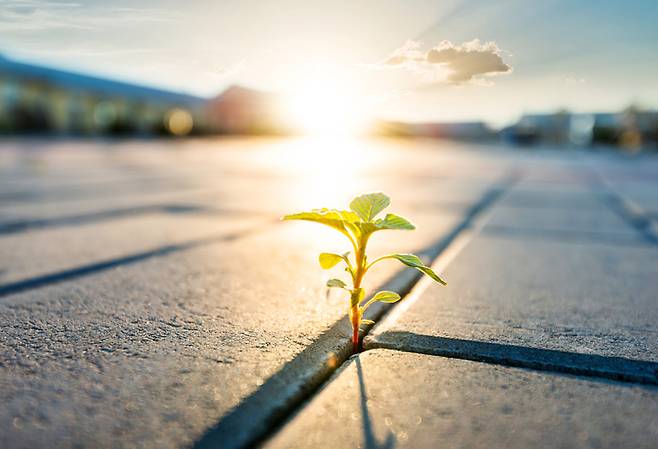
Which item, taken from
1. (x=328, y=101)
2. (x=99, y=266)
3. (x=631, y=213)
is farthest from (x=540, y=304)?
(x=631, y=213)

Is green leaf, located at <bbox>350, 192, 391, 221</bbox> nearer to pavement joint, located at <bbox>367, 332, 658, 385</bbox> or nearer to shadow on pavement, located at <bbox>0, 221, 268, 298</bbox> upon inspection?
pavement joint, located at <bbox>367, 332, 658, 385</bbox>

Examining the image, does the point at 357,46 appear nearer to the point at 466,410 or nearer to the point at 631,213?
the point at 466,410

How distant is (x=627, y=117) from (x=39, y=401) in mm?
32095

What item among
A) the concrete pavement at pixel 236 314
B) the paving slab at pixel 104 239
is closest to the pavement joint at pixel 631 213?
the concrete pavement at pixel 236 314

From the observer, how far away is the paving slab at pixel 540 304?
4.09 feet

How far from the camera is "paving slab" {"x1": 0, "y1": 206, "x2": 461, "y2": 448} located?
0.87 m

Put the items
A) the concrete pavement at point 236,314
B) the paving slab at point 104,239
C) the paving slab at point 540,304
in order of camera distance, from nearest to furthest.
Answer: the concrete pavement at point 236,314
the paving slab at point 540,304
the paving slab at point 104,239

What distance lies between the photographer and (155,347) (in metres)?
1.17

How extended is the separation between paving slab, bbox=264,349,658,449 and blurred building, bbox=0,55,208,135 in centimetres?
2351

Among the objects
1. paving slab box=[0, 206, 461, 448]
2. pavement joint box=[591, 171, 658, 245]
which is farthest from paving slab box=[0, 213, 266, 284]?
pavement joint box=[591, 171, 658, 245]

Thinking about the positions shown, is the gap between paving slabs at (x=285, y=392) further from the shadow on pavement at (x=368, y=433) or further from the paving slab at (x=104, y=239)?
the paving slab at (x=104, y=239)

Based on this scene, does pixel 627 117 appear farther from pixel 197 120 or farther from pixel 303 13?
pixel 303 13

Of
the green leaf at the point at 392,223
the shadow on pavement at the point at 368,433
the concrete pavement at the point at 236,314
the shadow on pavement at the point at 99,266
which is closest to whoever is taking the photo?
the shadow on pavement at the point at 368,433

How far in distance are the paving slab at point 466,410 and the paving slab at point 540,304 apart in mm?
156
